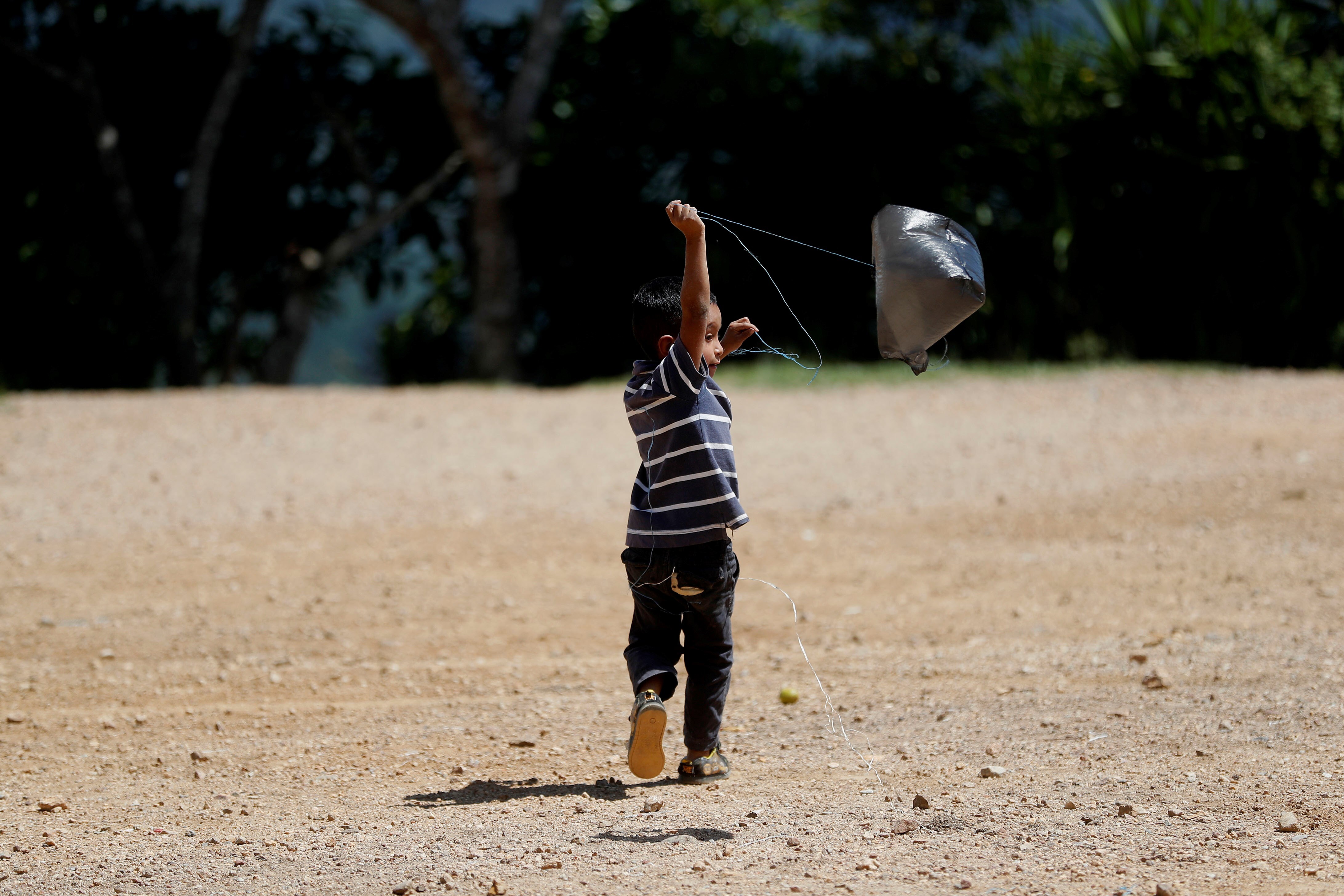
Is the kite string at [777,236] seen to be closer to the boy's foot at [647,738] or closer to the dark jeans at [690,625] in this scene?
the dark jeans at [690,625]

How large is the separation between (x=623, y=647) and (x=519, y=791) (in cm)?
166

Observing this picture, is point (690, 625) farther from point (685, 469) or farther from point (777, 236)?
point (777, 236)

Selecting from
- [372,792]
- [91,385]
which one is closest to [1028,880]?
[372,792]

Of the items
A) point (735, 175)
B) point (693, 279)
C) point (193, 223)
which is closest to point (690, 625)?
point (693, 279)

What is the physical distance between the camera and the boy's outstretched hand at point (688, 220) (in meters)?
2.99

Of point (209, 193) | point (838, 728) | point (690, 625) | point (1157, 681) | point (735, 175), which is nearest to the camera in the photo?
point (690, 625)

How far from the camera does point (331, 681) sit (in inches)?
177

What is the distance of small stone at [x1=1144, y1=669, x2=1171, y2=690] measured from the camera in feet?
13.5

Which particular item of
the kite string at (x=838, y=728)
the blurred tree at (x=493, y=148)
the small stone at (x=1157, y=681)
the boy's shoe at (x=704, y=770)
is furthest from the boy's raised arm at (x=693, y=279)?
the blurred tree at (x=493, y=148)

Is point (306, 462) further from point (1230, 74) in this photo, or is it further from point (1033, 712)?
point (1230, 74)

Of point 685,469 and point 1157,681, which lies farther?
point 1157,681

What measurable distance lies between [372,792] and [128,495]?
461cm

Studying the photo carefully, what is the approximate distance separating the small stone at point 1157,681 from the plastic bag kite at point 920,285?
156 cm

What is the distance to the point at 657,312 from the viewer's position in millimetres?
3230
